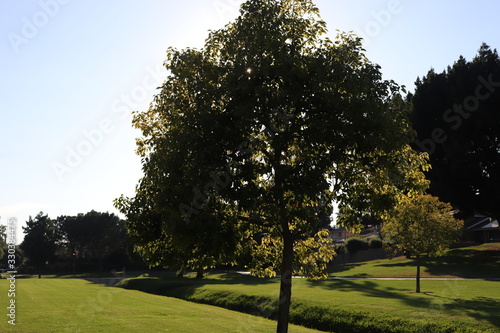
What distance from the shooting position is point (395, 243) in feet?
119

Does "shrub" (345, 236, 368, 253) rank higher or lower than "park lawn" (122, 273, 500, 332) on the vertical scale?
higher

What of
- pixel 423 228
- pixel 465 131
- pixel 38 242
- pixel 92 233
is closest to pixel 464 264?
pixel 465 131

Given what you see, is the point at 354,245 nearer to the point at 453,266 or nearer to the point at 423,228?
the point at 453,266

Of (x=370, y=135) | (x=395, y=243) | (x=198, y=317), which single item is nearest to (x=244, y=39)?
(x=370, y=135)

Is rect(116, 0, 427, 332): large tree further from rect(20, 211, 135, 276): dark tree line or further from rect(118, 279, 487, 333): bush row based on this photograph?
rect(20, 211, 135, 276): dark tree line

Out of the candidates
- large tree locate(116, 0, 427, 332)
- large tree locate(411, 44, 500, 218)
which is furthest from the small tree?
large tree locate(116, 0, 427, 332)

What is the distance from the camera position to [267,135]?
520 inches

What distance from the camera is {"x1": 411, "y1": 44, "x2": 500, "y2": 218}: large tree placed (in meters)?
52.4

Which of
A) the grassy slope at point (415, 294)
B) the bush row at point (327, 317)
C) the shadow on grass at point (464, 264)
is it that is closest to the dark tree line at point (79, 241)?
the grassy slope at point (415, 294)

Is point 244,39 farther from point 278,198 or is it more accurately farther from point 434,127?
point 434,127

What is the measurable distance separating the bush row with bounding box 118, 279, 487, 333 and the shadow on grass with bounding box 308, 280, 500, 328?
8.07 feet

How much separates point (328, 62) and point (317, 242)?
6.72 metres

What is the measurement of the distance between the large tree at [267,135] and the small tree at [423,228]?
22278 mm

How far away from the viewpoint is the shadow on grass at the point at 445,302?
74.1 ft
